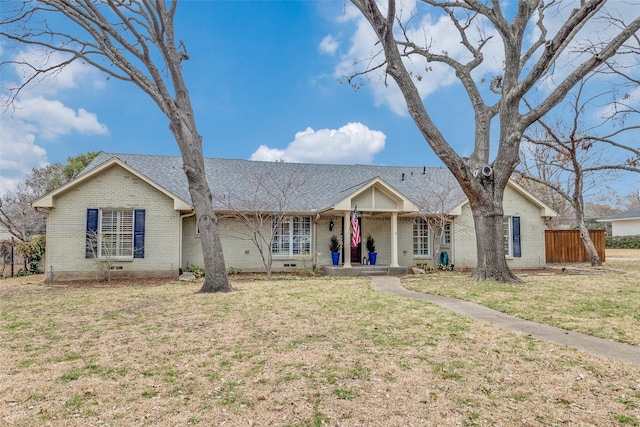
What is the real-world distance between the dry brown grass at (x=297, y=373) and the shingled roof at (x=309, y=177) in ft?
34.0

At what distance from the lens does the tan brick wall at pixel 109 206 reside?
14.7 m

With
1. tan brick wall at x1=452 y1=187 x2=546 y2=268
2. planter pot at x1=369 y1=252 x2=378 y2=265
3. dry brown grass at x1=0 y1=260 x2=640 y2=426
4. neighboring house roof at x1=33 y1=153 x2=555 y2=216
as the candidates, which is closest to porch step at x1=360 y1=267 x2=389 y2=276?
planter pot at x1=369 y1=252 x2=378 y2=265

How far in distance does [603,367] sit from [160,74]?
475 inches

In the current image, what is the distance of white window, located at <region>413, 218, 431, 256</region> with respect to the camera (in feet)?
63.4

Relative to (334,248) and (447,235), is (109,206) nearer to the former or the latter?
(334,248)

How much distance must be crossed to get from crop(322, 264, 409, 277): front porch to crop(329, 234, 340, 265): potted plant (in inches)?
28.5

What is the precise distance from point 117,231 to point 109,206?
0.98 metres

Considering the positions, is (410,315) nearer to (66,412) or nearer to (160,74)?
(66,412)

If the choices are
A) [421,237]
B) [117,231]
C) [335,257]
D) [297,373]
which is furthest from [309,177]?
[297,373]

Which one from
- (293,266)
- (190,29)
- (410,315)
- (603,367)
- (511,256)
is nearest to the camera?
(603,367)

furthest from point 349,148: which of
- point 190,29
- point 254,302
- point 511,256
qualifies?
point 254,302

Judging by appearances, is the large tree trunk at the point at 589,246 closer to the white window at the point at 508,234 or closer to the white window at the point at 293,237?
the white window at the point at 508,234

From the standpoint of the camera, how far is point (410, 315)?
24.5ft

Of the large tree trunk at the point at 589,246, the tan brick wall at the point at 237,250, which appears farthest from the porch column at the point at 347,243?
the large tree trunk at the point at 589,246
